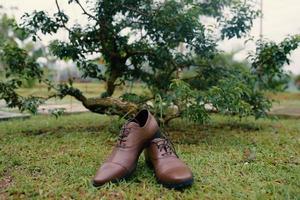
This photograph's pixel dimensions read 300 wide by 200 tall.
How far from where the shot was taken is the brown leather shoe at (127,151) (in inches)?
77.0

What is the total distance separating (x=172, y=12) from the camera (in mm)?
3277

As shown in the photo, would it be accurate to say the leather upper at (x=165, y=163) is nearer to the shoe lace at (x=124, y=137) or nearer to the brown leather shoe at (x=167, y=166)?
the brown leather shoe at (x=167, y=166)

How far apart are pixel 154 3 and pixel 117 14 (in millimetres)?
360

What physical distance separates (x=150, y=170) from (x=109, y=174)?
1.15 feet

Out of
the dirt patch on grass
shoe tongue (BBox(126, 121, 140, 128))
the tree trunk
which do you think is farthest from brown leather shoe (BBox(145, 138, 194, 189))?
the tree trunk

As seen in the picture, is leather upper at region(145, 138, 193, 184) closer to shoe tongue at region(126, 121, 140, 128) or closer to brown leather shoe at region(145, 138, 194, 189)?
brown leather shoe at region(145, 138, 194, 189)

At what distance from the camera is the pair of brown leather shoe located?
193 centimetres

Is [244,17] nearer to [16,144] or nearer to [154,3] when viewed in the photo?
[154,3]

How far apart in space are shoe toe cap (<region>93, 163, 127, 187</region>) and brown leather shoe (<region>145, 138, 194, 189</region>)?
182mm

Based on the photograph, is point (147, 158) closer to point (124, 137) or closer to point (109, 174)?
point (124, 137)

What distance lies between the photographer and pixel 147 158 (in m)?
2.21

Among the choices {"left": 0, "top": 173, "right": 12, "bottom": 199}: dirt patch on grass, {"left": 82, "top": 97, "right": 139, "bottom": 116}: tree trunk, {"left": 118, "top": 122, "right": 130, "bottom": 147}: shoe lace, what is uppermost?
{"left": 82, "top": 97, "right": 139, "bottom": 116}: tree trunk

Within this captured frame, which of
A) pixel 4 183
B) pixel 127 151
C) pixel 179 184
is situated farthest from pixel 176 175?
pixel 4 183

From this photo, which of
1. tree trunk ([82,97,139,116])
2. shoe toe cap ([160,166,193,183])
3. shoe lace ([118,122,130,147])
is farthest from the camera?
tree trunk ([82,97,139,116])
